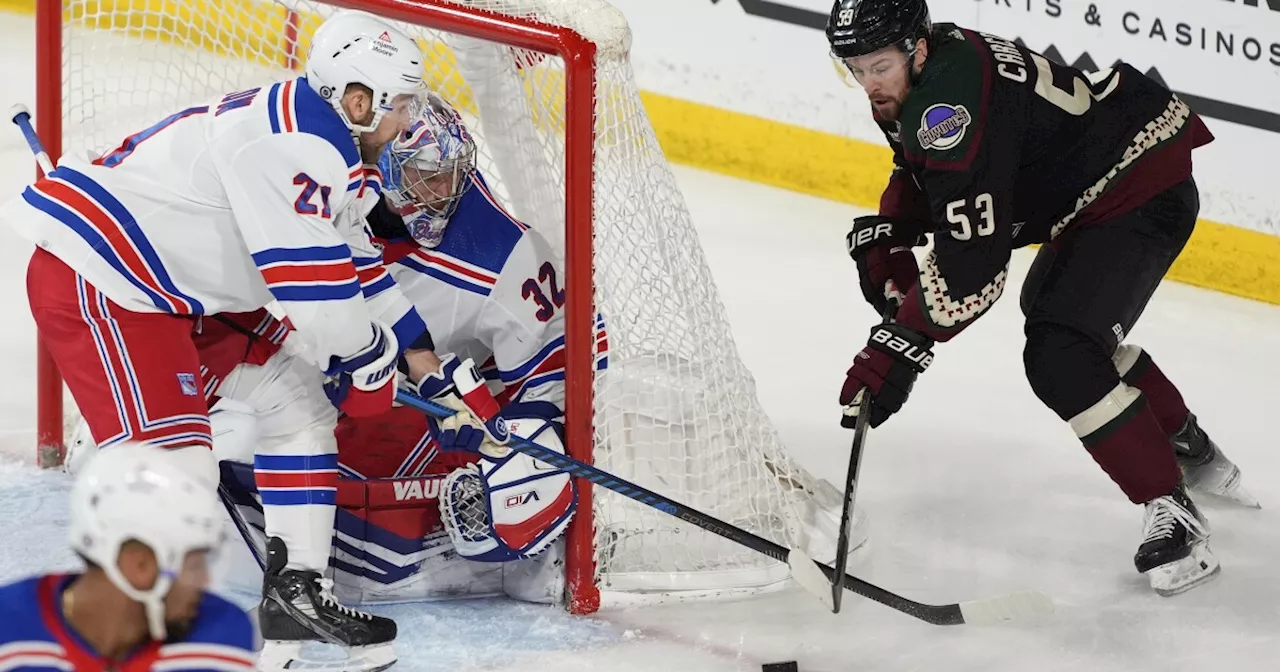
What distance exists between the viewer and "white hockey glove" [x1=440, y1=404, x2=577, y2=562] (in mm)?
2736

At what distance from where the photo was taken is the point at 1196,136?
305cm

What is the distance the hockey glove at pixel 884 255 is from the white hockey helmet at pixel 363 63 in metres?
0.93

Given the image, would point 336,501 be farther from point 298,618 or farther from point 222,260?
point 222,260

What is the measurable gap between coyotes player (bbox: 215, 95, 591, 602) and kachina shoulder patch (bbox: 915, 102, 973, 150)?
62 centimetres

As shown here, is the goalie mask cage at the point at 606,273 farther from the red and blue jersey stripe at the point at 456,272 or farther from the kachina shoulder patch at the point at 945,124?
the kachina shoulder patch at the point at 945,124

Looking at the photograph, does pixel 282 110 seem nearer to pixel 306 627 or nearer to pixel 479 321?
pixel 479 321

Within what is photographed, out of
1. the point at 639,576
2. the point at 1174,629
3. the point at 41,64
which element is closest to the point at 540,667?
the point at 639,576

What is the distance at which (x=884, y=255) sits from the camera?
3.07 metres

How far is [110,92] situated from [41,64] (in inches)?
7.9

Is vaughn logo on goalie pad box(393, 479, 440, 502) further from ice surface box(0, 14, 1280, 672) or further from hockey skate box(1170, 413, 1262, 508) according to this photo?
hockey skate box(1170, 413, 1262, 508)

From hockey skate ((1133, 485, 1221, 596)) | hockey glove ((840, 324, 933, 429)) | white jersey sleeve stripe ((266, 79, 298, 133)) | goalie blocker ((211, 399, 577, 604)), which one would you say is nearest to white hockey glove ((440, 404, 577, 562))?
goalie blocker ((211, 399, 577, 604))

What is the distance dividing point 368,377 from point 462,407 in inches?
7.8

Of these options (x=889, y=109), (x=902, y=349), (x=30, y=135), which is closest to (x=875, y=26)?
(x=889, y=109)

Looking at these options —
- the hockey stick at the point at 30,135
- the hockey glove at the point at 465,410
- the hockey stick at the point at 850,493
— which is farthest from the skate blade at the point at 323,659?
the hockey stick at the point at 30,135
